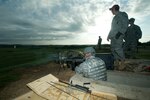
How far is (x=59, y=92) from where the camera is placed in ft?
19.2

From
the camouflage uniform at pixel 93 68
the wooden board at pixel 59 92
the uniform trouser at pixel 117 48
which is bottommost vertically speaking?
the wooden board at pixel 59 92

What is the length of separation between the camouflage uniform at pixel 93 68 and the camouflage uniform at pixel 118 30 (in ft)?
11.0

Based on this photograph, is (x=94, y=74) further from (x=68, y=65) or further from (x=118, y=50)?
(x=68, y=65)

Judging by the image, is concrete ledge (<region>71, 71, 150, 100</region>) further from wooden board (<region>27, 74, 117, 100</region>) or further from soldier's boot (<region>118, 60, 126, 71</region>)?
soldier's boot (<region>118, 60, 126, 71</region>)

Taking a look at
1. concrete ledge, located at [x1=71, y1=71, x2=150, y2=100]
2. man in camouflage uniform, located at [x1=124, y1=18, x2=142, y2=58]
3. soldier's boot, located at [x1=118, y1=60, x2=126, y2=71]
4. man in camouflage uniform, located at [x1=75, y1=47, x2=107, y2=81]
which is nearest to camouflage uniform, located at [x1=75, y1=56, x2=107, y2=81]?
man in camouflage uniform, located at [x1=75, y1=47, x2=107, y2=81]

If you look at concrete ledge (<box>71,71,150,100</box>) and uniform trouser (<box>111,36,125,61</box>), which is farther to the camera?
uniform trouser (<box>111,36,125,61</box>)

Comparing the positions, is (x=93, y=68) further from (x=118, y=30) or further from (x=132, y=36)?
(x=132, y=36)

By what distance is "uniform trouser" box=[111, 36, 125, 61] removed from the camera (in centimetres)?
Answer: 935

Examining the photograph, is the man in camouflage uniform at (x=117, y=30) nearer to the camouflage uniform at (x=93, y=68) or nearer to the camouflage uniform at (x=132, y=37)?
the camouflage uniform at (x=132, y=37)

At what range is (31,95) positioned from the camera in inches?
252

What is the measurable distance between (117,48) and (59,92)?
433 cm

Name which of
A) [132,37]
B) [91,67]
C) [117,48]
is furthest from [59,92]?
[132,37]

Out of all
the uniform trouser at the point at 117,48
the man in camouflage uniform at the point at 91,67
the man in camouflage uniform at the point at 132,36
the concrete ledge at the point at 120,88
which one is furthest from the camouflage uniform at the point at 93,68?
the man in camouflage uniform at the point at 132,36

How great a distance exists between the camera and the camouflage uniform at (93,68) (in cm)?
602
